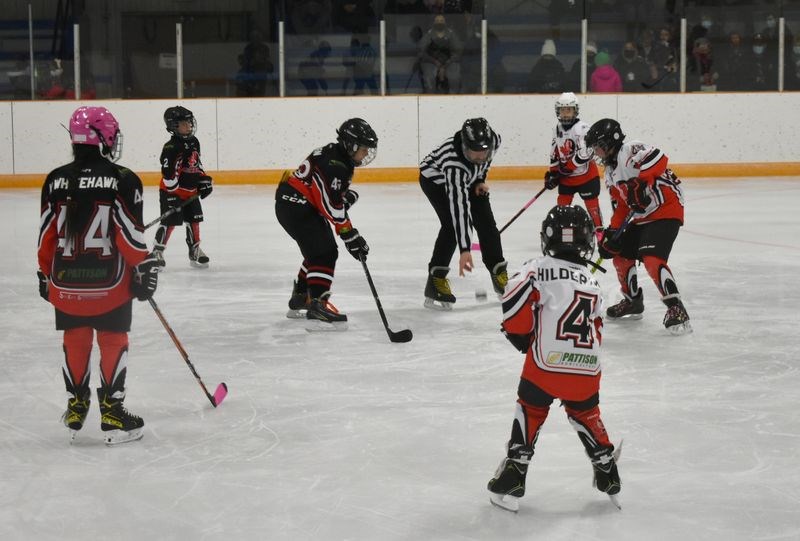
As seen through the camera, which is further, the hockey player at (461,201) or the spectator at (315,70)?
the spectator at (315,70)

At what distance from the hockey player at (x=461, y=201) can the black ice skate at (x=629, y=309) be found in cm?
69

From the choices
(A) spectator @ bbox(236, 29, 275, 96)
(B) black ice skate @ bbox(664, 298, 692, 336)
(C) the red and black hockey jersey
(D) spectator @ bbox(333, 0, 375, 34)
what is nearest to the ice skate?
(B) black ice skate @ bbox(664, 298, 692, 336)

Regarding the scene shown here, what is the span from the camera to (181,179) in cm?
704

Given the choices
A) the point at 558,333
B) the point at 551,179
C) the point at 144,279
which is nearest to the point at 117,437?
the point at 144,279

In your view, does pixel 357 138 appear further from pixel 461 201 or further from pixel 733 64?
pixel 733 64

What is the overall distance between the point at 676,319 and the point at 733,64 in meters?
7.58

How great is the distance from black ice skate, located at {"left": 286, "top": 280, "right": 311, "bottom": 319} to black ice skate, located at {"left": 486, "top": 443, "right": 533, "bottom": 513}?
8.82 ft

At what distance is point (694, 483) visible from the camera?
308cm

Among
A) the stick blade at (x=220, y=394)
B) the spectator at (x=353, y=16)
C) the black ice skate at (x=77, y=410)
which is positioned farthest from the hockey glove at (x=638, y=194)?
the spectator at (x=353, y=16)

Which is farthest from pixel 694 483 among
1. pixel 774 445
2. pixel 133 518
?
pixel 133 518

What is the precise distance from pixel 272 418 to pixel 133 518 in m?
0.97

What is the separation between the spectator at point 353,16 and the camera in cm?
1166

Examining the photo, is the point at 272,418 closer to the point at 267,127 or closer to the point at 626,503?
the point at 626,503

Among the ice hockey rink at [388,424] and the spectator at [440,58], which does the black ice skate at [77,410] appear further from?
the spectator at [440,58]
